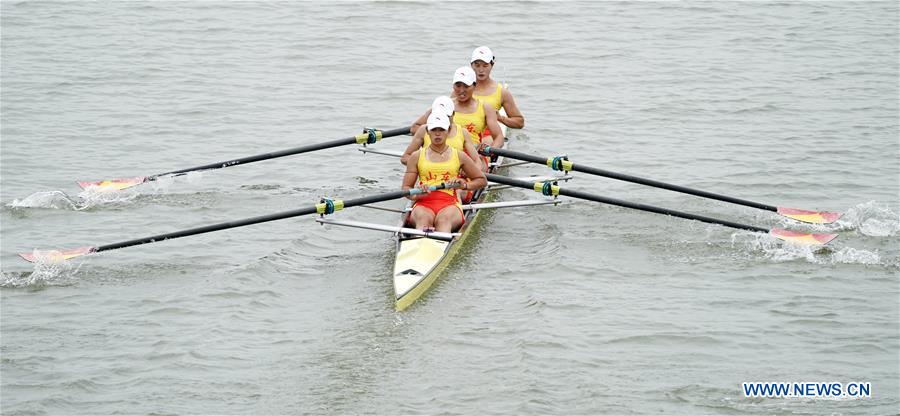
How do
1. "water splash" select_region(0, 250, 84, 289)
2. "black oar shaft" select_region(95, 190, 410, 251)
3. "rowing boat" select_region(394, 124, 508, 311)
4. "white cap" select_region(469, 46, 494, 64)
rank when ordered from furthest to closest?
1. "white cap" select_region(469, 46, 494, 64)
2. "water splash" select_region(0, 250, 84, 289)
3. "black oar shaft" select_region(95, 190, 410, 251)
4. "rowing boat" select_region(394, 124, 508, 311)

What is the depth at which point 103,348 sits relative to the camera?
10.2m

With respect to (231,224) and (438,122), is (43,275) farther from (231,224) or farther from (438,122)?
(438,122)

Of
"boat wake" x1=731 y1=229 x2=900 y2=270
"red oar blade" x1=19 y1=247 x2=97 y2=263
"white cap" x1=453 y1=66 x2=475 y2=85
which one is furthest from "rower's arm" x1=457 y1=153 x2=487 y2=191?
"red oar blade" x1=19 y1=247 x2=97 y2=263

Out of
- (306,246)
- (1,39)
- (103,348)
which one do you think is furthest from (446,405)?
(1,39)

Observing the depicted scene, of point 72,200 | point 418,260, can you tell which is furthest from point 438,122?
point 72,200

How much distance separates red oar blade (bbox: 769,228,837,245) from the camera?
1270cm

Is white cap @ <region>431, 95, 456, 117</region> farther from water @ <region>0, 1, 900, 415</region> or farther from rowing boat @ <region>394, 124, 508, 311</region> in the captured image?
water @ <region>0, 1, 900, 415</region>

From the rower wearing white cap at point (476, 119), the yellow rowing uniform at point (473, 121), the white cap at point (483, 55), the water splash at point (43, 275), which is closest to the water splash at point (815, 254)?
the rower wearing white cap at point (476, 119)

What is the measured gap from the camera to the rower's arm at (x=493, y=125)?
14.4 metres

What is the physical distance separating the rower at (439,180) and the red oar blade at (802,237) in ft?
11.5

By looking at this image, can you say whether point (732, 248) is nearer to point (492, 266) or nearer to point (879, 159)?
point (492, 266)

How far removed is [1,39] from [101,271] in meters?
13.7

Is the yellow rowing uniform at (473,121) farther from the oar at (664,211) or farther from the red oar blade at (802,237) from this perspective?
the red oar blade at (802,237)

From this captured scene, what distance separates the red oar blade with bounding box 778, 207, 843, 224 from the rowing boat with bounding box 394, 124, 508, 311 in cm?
399
